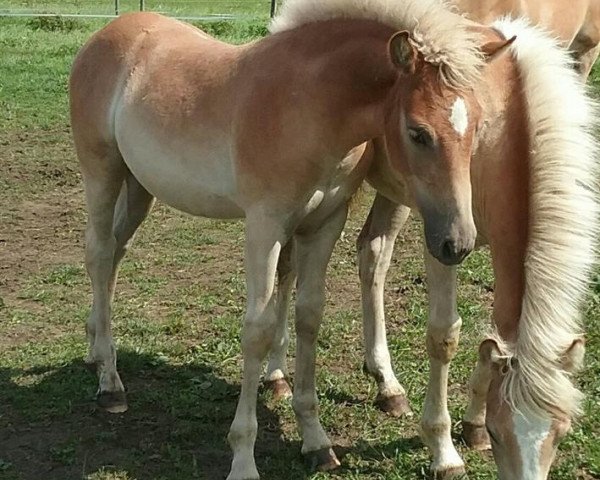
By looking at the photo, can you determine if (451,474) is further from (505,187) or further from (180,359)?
(180,359)

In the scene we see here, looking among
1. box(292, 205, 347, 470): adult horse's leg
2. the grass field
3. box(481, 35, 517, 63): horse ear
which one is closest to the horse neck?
box(481, 35, 517, 63): horse ear

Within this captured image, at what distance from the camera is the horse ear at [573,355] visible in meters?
2.67

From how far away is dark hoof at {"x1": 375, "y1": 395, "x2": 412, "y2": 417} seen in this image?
4.23 m

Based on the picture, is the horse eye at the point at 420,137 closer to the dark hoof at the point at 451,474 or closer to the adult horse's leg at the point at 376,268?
the dark hoof at the point at 451,474

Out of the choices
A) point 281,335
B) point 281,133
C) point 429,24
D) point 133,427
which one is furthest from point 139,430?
point 429,24

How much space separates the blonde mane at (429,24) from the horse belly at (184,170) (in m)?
0.63

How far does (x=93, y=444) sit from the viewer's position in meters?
3.95

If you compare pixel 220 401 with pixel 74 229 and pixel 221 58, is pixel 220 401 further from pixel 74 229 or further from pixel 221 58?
pixel 74 229

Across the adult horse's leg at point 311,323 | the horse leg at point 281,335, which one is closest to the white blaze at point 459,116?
the adult horse's leg at point 311,323

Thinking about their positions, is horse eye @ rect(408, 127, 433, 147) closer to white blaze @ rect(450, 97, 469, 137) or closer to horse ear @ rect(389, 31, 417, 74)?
white blaze @ rect(450, 97, 469, 137)

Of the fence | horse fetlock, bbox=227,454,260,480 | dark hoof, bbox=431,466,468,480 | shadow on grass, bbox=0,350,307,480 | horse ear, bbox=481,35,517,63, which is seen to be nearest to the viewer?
horse ear, bbox=481,35,517,63

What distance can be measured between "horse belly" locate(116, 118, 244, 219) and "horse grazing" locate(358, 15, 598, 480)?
25.9 inches

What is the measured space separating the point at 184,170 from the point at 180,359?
1.31 m

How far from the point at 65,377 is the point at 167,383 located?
49 centimetres
